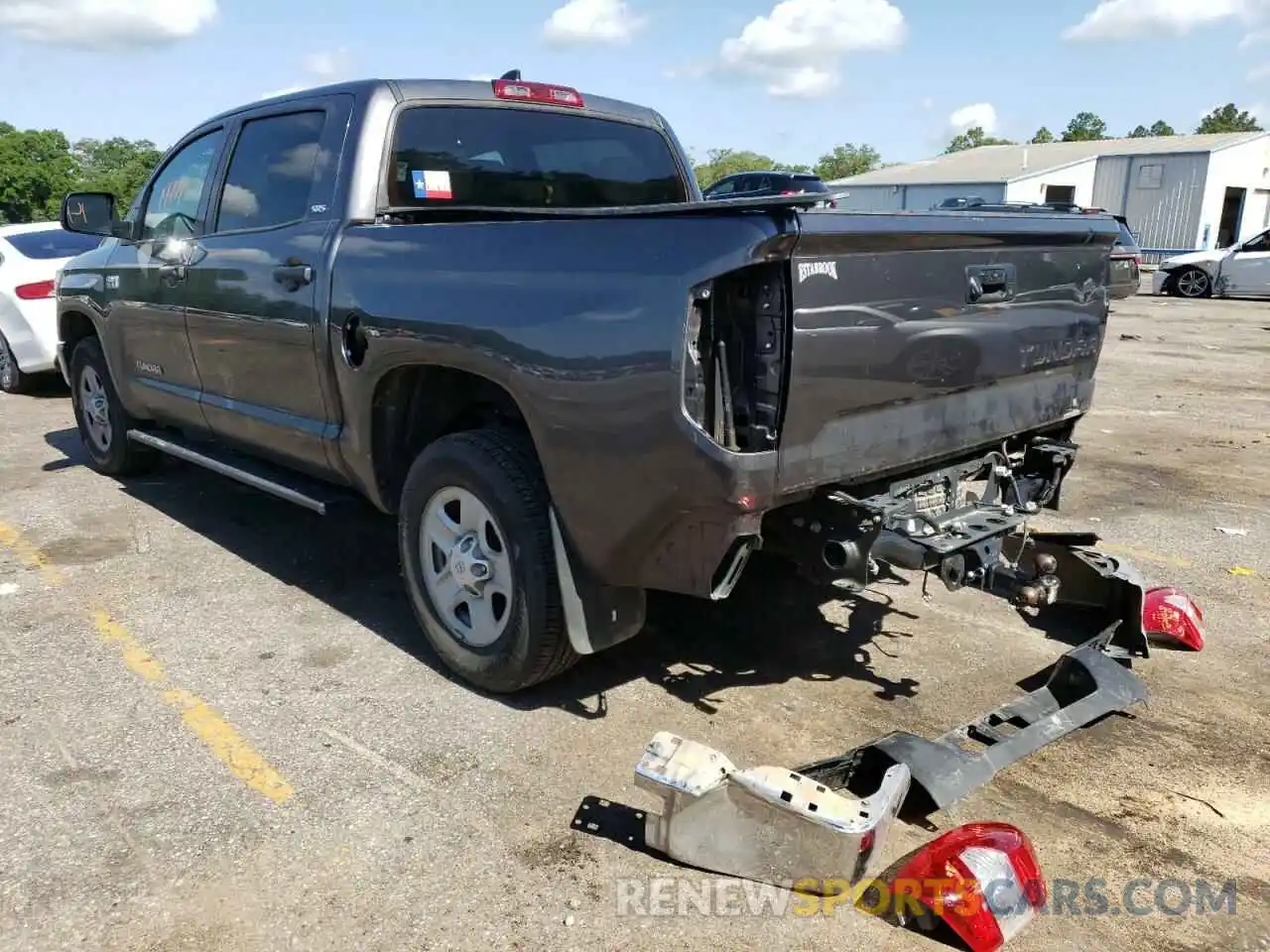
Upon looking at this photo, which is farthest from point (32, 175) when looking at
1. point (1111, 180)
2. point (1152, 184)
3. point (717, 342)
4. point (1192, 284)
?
point (717, 342)

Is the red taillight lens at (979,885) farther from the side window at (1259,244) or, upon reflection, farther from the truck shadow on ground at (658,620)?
the side window at (1259,244)

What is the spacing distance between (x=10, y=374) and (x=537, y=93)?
755 centimetres

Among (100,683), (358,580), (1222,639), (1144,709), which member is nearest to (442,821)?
(100,683)

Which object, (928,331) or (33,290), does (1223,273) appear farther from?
(928,331)

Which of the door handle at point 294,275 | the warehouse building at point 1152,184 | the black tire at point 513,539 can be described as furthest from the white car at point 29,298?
the warehouse building at point 1152,184

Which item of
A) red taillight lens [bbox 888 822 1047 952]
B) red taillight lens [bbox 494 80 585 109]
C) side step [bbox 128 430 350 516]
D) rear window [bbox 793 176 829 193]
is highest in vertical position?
red taillight lens [bbox 494 80 585 109]

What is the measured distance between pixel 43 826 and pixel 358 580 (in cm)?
201

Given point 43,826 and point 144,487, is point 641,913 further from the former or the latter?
point 144,487

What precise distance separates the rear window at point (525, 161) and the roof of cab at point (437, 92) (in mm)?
54

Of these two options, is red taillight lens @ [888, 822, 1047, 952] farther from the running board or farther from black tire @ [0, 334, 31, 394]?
black tire @ [0, 334, 31, 394]

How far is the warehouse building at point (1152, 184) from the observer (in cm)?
3747

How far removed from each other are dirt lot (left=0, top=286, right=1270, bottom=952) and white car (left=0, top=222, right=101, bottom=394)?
14.0 feet

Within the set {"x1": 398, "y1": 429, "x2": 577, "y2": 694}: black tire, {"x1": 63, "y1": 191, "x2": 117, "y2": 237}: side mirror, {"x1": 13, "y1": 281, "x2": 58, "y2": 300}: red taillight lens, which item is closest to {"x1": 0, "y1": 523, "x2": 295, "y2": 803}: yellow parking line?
{"x1": 398, "y1": 429, "x2": 577, "y2": 694}: black tire

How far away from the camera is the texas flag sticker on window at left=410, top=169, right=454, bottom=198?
4039mm
